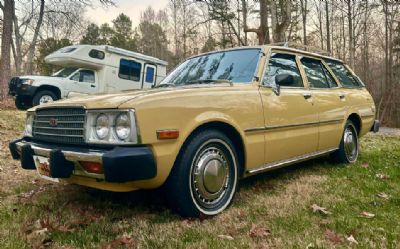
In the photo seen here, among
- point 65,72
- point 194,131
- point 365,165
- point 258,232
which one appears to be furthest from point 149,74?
point 258,232

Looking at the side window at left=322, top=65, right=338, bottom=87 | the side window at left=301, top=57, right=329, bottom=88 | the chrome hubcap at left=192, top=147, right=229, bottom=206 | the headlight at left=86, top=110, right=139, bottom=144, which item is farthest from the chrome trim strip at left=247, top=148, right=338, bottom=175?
the headlight at left=86, top=110, right=139, bottom=144

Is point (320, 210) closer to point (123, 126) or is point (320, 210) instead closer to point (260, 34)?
point (123, 126)

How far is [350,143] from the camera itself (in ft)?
18.2

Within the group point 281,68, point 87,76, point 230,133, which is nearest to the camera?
point 230,133

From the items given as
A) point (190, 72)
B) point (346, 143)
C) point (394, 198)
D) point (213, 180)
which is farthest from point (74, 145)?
point (346, 143)

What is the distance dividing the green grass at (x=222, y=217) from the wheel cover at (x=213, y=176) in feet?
0.44

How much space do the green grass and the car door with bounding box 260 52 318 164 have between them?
0.44m

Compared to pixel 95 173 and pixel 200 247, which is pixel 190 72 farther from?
pixel 200 247

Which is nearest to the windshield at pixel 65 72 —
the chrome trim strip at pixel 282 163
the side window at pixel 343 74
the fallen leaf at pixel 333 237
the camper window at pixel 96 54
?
the camper window at pixel 96 54

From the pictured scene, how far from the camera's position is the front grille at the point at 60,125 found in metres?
2.92

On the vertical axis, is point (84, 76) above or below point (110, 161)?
above

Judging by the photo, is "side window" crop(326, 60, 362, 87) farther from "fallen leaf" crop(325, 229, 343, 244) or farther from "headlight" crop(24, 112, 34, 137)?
"headlight" crop(24, 112, 34, 137)

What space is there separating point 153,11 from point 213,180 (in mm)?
47030

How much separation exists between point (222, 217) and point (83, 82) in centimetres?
1077
